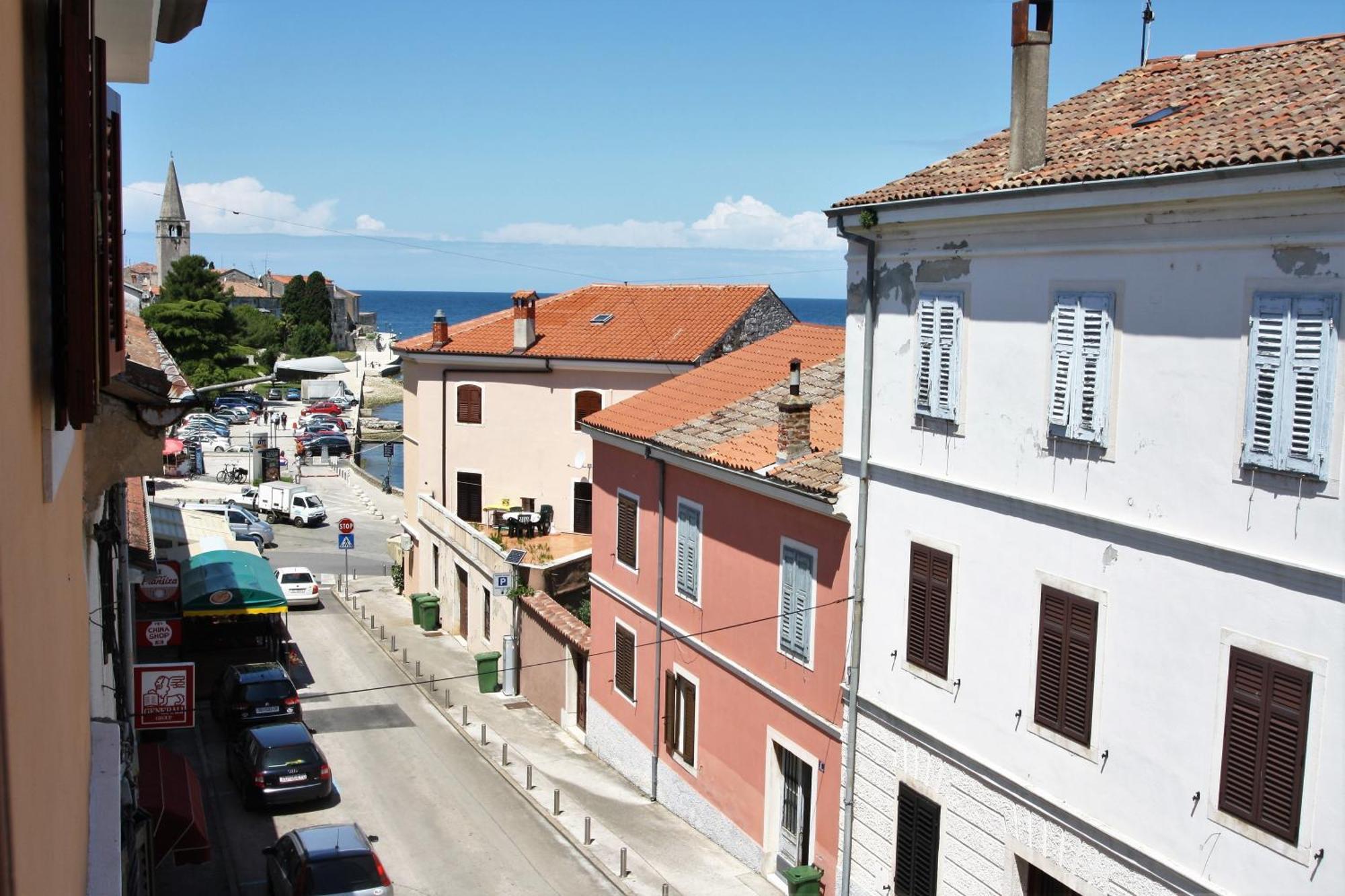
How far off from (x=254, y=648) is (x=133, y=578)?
28.0 ft

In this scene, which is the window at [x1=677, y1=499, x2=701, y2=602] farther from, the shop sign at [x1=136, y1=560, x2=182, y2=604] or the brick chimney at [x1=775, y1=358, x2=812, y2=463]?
the shop sign at [x1=136, y1=560, x2=182, y2=604]

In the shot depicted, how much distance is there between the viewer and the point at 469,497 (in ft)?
131

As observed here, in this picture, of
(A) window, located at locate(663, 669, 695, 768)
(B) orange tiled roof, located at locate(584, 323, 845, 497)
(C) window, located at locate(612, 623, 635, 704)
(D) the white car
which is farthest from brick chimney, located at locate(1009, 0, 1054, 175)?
(D) the white car

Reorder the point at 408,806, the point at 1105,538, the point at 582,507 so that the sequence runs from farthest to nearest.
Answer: the point at 582,507
the point at 408,806
the point at 1105,538

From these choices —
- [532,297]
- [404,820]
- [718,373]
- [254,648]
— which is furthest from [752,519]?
[532,297]

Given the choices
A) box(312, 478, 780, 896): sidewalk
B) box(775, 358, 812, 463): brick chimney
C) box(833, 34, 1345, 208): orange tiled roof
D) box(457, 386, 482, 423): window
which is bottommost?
box(312, 478, 780, 896): sidewalk

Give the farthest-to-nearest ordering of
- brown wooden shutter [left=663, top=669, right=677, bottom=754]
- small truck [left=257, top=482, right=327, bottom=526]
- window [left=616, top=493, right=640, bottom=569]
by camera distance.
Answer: small truck [left=257, top=482, right=327, bottom=526] < window [left=616, top=493, right=640, bottom=569] < brown wooden shutter [left=663, top=669, right=677, bottom=754]

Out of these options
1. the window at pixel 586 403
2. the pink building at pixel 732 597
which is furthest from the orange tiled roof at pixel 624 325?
the pink building at pixel 732 597

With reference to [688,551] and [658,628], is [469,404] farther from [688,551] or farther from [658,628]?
[688,551]

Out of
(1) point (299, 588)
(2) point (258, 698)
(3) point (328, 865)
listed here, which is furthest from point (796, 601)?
(1) point (299, 588)

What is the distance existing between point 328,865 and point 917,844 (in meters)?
7.79

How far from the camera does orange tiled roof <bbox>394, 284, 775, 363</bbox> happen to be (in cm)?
3681

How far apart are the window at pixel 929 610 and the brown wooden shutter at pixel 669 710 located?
787cm

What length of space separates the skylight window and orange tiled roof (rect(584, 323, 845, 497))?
5931 mm
